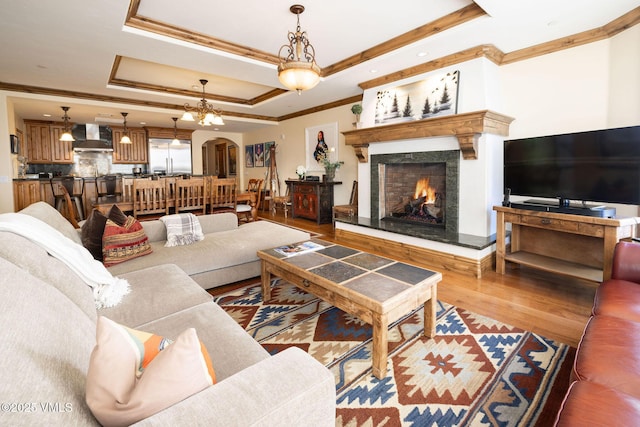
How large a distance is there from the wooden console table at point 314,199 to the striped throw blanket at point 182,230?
3.25 meters

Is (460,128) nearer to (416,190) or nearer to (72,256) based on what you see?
(416,190)

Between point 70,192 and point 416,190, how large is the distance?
5.92 metres

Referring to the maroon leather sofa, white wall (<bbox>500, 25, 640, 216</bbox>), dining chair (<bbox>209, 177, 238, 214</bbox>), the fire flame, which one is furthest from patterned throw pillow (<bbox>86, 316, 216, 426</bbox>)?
the fire flame

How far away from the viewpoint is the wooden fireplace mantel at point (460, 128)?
134 inches

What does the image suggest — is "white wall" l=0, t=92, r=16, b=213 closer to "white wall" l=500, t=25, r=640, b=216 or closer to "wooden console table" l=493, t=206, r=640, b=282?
"wooden console table" l=493, t=206, r=640, b=282

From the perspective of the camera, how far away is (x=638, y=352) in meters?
1.23

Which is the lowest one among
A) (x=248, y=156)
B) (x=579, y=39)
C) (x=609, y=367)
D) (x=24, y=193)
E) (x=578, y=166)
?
(x=609, y=367)

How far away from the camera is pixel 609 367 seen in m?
1.17

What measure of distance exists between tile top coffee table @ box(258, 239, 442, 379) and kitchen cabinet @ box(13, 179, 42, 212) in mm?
5337

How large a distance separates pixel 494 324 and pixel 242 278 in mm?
2192

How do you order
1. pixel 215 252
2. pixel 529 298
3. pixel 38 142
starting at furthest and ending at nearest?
pixel 38 142 → pixel 215 252 → pixel 529 298

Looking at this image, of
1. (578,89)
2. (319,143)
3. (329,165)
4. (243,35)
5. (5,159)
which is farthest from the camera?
(319,143)

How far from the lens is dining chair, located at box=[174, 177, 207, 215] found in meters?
4.16

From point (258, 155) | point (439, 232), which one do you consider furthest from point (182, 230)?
point (258, 155)
